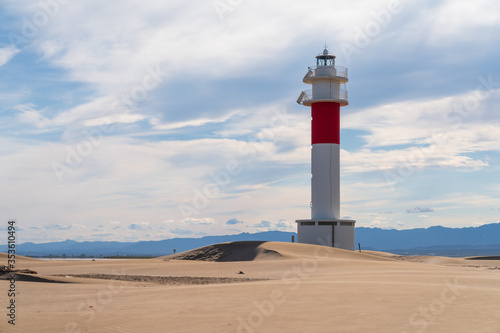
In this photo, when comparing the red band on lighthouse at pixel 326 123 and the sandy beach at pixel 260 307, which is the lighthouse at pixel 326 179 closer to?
the red band on lighthouse at pixel 326 123

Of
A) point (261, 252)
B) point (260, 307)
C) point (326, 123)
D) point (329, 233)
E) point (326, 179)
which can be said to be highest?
point (326, 123)

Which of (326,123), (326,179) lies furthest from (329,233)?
(326,123)

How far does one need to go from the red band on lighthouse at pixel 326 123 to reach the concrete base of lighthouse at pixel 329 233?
587cm

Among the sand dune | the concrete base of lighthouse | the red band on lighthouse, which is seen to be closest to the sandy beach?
the sand dune

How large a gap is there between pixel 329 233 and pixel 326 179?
3892mm

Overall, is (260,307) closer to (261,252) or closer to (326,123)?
(261,252)

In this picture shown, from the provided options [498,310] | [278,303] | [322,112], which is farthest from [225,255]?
[498,310]

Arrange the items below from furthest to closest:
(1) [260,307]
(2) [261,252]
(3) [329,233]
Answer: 1. (3) [329,233]
2. (2) [261,252]
3. (1) [260,307]

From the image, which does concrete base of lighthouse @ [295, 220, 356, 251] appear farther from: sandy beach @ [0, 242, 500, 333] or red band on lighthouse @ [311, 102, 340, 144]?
sandy beach @ [0, 242, 500, 333]

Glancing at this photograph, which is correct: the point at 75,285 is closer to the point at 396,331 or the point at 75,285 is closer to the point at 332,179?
the point at 396,331

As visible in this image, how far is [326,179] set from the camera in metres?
41.6

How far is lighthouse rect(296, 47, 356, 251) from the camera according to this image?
40969 mm

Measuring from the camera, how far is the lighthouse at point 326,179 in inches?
1613

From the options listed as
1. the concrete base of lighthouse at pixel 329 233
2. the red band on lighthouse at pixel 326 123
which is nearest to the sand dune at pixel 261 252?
the concrete base of lighthouse at pixel 329 233
